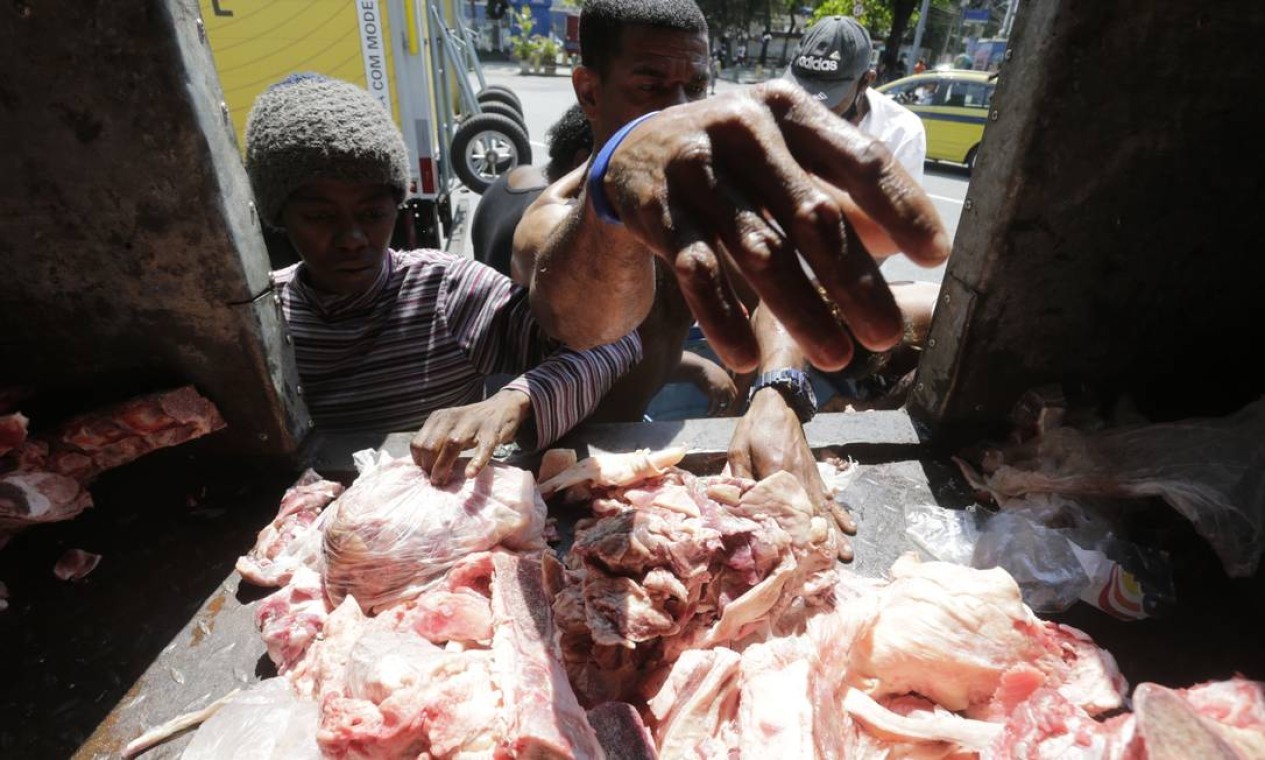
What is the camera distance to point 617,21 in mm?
2699

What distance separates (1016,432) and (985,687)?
1126mm

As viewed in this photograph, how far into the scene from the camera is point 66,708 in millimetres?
1448

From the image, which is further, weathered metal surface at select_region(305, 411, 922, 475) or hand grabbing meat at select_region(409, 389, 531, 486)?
weathered metal surface at select_region(305, 411, 922, 475)

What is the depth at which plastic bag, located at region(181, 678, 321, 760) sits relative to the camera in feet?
4.12

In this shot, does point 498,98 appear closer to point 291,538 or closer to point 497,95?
point 497,95

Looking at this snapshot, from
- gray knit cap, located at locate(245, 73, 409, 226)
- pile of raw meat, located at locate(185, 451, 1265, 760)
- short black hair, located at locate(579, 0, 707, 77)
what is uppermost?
short black hair, located at locate(579, 0, 707, 77)

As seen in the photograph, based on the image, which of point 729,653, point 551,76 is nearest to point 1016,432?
point 729,653

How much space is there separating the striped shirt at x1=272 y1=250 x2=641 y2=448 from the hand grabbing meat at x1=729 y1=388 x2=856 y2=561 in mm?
495

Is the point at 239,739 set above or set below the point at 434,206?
above

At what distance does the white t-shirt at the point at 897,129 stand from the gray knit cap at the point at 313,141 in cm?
375

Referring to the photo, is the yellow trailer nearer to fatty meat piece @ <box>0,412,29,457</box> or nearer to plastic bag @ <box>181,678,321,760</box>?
fatty meat piece @ <box>0,412,29,457</box>

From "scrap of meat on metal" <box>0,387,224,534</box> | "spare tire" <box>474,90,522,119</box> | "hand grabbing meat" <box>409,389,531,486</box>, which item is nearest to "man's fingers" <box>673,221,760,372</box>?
"hand grabbing meat" <box>409,389,531,486</box>

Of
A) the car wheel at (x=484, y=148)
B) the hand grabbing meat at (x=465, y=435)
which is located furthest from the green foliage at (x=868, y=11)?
the hand grabbing meat at (x=465, y=435)

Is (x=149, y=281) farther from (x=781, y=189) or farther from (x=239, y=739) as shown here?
(x=781, y=189)
